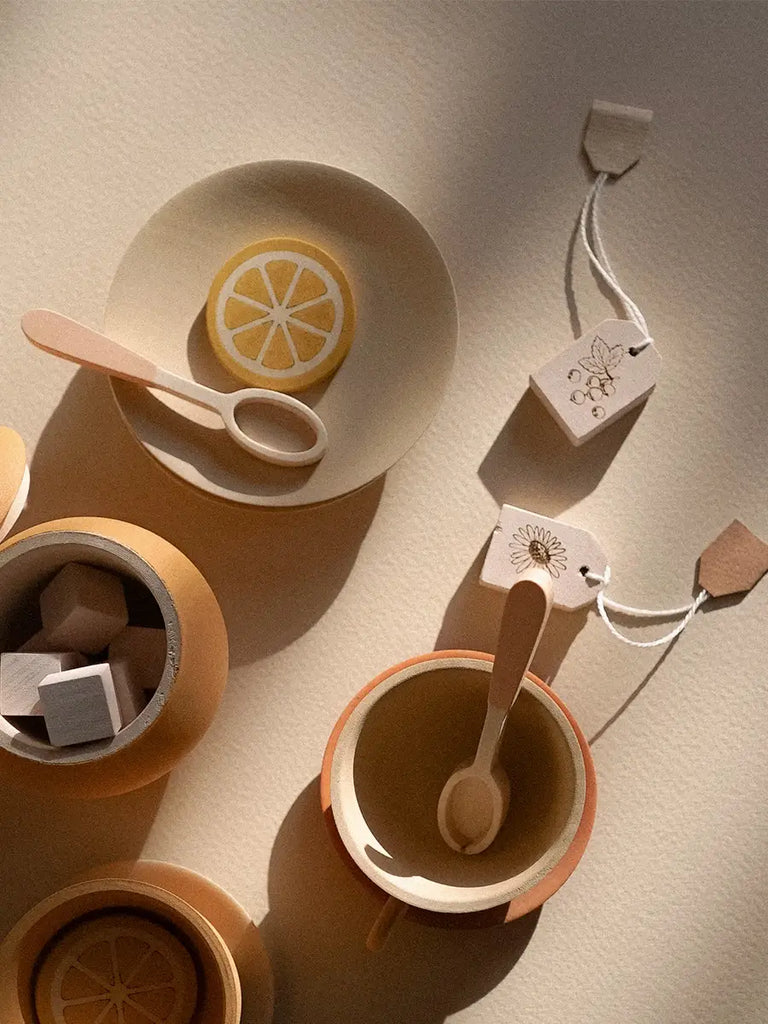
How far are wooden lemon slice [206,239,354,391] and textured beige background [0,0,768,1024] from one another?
91 millimetres

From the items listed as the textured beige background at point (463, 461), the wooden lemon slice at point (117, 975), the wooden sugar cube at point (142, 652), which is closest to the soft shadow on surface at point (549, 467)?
the textured beige background at point (463, 461)

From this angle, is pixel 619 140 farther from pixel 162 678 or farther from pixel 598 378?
pixel 162 678

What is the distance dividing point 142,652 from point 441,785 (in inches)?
8.0

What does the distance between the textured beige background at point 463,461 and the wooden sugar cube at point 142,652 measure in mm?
72

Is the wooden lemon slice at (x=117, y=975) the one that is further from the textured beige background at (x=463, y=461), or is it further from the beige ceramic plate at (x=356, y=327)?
the beige ceramic plate at (x=356, y=327)

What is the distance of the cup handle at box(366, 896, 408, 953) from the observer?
1.79ft

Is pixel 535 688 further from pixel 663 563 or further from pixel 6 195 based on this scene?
pixel 6 195

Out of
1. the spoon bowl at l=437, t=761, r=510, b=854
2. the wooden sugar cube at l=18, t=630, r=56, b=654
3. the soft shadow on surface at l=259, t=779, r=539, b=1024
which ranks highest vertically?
the spoon bowl at l=437, t=761, r=510, b=854

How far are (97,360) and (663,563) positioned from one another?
0.37 m

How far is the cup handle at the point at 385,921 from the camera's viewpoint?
0.55m

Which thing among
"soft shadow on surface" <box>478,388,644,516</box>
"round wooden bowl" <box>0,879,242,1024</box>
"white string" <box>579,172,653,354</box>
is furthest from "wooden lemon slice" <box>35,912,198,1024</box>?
"white string" <box>579,172,653,354</box>

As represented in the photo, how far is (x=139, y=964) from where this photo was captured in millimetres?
569

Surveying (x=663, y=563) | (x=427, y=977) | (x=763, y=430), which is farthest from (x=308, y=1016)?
(x=763, y=430)

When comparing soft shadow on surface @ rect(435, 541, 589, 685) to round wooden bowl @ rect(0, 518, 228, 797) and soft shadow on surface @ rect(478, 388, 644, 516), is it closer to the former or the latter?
soft shadow on surface @ rect(478, 388, 644, 516)
